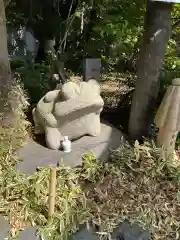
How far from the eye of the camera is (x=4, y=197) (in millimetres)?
4020

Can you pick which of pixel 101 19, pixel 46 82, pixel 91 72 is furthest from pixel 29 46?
pixel 91 72

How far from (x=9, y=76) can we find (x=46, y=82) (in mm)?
1101

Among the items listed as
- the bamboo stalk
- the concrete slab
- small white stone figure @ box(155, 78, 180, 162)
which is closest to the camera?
the bamboo stalk

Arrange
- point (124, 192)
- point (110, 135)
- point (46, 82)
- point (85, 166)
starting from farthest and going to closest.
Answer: point (46, 82)
point (110, 135)
point (85, 166)
point (124, 192)

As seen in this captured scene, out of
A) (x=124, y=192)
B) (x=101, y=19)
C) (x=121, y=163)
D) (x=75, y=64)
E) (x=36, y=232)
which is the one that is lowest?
(x=36, y=232)

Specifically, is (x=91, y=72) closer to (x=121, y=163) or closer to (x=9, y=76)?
(x=9, y=76)

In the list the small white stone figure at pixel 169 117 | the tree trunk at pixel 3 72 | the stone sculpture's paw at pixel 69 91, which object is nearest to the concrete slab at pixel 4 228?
the tree trunk at pixel 3 72

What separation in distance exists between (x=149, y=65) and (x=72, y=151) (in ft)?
5.49

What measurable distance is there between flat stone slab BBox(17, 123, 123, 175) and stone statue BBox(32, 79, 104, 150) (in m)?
0.11

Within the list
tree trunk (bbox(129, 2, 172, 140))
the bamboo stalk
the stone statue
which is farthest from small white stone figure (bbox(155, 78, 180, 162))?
the bamboo stalk

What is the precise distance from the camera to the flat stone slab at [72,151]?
14.3 ft

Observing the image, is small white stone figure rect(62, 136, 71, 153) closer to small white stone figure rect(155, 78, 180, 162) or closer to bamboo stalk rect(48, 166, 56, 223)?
bamboo stalk rect(48, 166, 56, 223)

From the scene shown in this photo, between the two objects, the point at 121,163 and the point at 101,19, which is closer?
the point at 121,163

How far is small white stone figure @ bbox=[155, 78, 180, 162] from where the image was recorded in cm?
387
